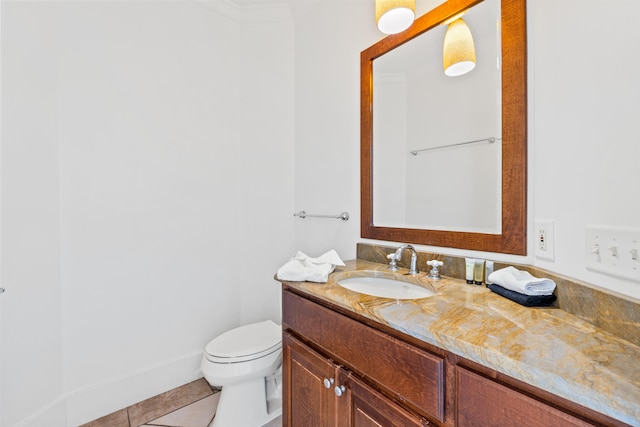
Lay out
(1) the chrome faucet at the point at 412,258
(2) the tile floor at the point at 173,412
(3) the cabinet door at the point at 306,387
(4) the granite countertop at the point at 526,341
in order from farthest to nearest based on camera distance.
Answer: (2) the tile floor at the point at 173,412
(1) the chrome faucet at the point at 412,258
(3) the cabinet door at the point at 306,387
(4) the granite countertop at the point at 526,341

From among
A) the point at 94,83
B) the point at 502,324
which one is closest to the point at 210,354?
the point at 502,324

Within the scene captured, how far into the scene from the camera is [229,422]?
4.80 ft

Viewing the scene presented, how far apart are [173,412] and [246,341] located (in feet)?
2.01

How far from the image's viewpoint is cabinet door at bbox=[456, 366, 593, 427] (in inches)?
19.8

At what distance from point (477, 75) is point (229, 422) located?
195cm

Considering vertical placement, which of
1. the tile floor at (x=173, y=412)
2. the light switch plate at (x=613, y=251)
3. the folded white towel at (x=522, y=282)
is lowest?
the tile floor at (x=173, y=412)

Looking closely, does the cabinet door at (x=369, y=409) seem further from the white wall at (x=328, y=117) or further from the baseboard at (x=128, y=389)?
the baseboard at (x=128, y=389)

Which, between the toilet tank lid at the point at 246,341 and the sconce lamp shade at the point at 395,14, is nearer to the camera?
the sconce lamp shade at the point at 395,14

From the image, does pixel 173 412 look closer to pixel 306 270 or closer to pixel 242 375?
pixel 242 375

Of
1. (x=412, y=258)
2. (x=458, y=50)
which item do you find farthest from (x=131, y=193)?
(x=458, y=50)

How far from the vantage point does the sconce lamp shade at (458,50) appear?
1.16 metres

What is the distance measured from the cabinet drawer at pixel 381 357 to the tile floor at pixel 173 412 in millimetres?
917

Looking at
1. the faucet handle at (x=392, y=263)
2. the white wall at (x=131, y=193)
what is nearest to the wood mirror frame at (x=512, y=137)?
the faucet handle at (x=392, y=263)

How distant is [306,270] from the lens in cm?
115
